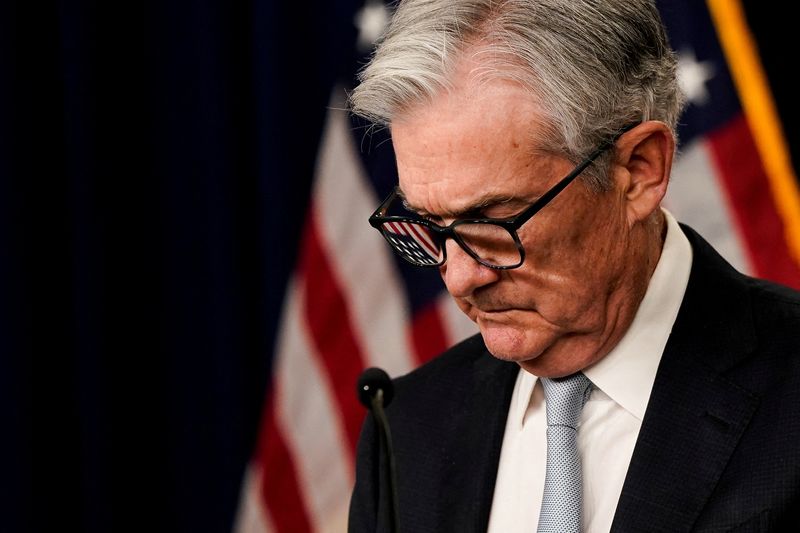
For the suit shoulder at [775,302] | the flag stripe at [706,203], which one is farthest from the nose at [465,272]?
the flag stripe at [706,203]

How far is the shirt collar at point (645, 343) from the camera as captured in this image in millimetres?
1354

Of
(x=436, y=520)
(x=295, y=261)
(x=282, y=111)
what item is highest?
(x=282, y=111)

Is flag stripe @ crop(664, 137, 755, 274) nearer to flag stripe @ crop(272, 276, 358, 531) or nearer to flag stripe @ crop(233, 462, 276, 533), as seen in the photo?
flag stripe @ crop(272, 276, 358, 531)

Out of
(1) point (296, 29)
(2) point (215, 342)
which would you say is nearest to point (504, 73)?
(1) point (296, 29)

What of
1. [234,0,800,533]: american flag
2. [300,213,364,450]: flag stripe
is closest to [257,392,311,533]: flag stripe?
[234,0,800,533]: american flag

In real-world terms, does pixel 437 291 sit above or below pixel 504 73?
below

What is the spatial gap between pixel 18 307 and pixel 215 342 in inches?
16.9

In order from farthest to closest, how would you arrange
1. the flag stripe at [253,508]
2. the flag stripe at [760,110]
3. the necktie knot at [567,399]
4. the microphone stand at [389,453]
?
the flag stripe at [253,508] < the flag stripe at [760,110] < the necktie knot at [567,399] < the microphone stand at [389,453]

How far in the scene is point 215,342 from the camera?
2.46 meters

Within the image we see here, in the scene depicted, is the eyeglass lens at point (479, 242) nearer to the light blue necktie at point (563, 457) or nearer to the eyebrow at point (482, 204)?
the eyebrow at point (482, 204)

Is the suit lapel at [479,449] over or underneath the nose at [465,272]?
underneath

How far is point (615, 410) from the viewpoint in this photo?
4.51 feet

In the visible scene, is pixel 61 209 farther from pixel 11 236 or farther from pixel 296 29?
pixel 296 29

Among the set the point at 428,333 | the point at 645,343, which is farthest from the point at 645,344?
the point at 428,333
